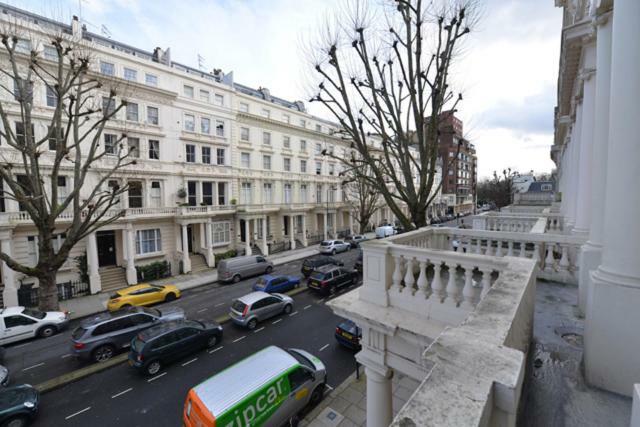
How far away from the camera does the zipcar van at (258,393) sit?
5746 mm

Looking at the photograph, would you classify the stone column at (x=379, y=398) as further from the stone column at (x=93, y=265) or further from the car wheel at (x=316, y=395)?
the stone column at (x=93, y=265)

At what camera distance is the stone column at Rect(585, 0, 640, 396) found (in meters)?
2.58

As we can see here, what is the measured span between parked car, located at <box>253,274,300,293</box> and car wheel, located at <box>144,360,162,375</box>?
6.21m

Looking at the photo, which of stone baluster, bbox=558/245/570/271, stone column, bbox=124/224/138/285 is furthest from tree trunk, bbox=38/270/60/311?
stone baluster, bbox=558/245/570/271

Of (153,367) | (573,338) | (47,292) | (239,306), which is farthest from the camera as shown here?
(47,292)

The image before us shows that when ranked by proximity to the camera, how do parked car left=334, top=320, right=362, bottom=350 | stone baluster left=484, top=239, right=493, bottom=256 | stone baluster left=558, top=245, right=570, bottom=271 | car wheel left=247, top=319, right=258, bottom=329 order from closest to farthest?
stone baluster left=558, top=245, right=570, bottom=271 < stone baluster left=484, top=239, right=493, bottom=256 < parked car left=334, top=320, right=362, bottom=350 < car wheel left=247, top=319, right=258, bottom=329

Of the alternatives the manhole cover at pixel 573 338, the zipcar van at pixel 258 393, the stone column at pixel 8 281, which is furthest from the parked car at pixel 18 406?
the manhole cover at pixel 573 338

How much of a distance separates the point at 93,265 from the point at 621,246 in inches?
853

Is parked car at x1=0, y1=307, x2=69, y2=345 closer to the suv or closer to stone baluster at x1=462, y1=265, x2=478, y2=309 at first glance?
the suv

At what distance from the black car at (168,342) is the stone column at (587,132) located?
1213cm

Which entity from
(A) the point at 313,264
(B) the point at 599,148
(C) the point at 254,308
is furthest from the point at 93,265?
(B) the point at 599,148

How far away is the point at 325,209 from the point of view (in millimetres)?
31531

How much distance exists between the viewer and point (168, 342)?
9172 millimetres

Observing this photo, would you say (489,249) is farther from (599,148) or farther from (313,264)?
(313,264)
